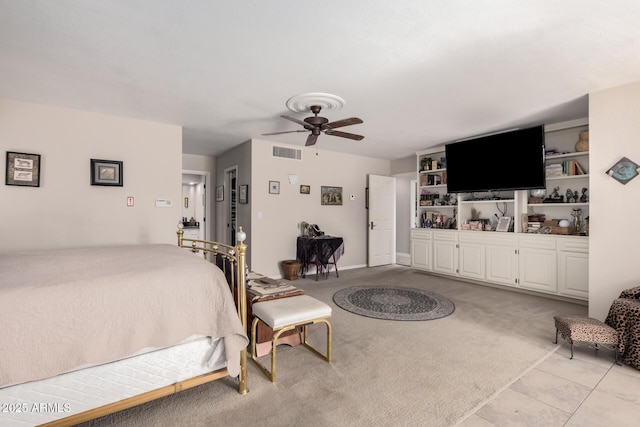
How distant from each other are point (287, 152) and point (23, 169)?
11.5 ft

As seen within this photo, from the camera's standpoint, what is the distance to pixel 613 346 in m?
2.64

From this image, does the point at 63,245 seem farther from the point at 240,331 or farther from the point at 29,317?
the point at 240,331

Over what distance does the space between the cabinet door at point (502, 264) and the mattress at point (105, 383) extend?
4.44 metres

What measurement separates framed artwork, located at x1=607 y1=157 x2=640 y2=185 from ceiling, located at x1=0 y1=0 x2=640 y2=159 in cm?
77

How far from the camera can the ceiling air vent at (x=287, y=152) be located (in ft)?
17.5

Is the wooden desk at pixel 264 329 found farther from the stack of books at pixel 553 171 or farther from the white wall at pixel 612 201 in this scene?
the stack of books at pixel 553 171

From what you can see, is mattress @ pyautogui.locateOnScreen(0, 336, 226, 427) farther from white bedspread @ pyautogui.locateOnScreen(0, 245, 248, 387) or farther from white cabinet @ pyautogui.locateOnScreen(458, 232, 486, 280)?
white cabinet @ pyautogui.locateOnScreen(458, 232, 486, 280)

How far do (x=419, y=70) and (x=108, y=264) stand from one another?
110 inches

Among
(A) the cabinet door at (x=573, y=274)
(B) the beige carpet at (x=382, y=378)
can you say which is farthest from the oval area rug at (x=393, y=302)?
(A) the cabinet door at (x=573, y=274)

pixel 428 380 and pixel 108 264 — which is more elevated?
pixel 108 264

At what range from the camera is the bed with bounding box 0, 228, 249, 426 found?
1394 mm

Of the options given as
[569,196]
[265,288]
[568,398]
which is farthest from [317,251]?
[569,196]

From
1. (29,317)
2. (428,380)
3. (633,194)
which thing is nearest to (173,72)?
(29,317)

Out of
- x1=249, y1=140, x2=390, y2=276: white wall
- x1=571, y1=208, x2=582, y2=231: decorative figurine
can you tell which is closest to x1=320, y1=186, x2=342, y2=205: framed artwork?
x1=249, y1=140, x2=390, y2=276: white wall
